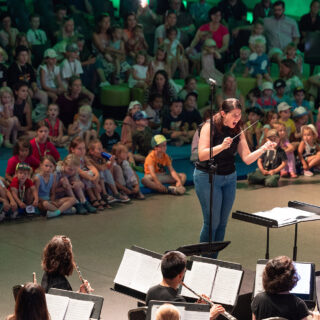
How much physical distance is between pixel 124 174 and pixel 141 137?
1121mm

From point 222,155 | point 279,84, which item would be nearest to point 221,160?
point 222,155

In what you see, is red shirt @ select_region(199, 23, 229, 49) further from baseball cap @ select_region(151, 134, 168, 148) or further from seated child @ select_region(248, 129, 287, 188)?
baseball cap @ select_region(151, 134, 168, 148)

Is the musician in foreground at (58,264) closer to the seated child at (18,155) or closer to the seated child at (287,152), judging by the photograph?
the seated child at (18,155)

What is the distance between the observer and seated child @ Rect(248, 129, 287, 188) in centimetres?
1086

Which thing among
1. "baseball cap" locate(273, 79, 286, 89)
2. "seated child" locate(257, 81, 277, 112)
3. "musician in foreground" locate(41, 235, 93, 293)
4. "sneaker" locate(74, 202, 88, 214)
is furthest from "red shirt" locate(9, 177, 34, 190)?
"baseball cap" locate(273, 79, 286, 89)

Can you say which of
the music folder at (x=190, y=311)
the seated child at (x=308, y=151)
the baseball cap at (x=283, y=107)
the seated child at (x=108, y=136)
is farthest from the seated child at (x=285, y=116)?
the music folder at (x=190, y=311)

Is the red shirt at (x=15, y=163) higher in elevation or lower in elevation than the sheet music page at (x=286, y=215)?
higher

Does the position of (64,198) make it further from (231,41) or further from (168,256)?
(231,41)

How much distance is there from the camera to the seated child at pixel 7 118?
10617mm

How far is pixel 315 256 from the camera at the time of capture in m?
7.93

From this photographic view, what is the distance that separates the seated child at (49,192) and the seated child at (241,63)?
227 inches

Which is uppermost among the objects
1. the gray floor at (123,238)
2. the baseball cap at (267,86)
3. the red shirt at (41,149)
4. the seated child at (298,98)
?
the baseball cap at (267,86)

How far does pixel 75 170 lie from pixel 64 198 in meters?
0.36

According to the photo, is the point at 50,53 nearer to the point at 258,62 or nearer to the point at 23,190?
the point at 23,190
